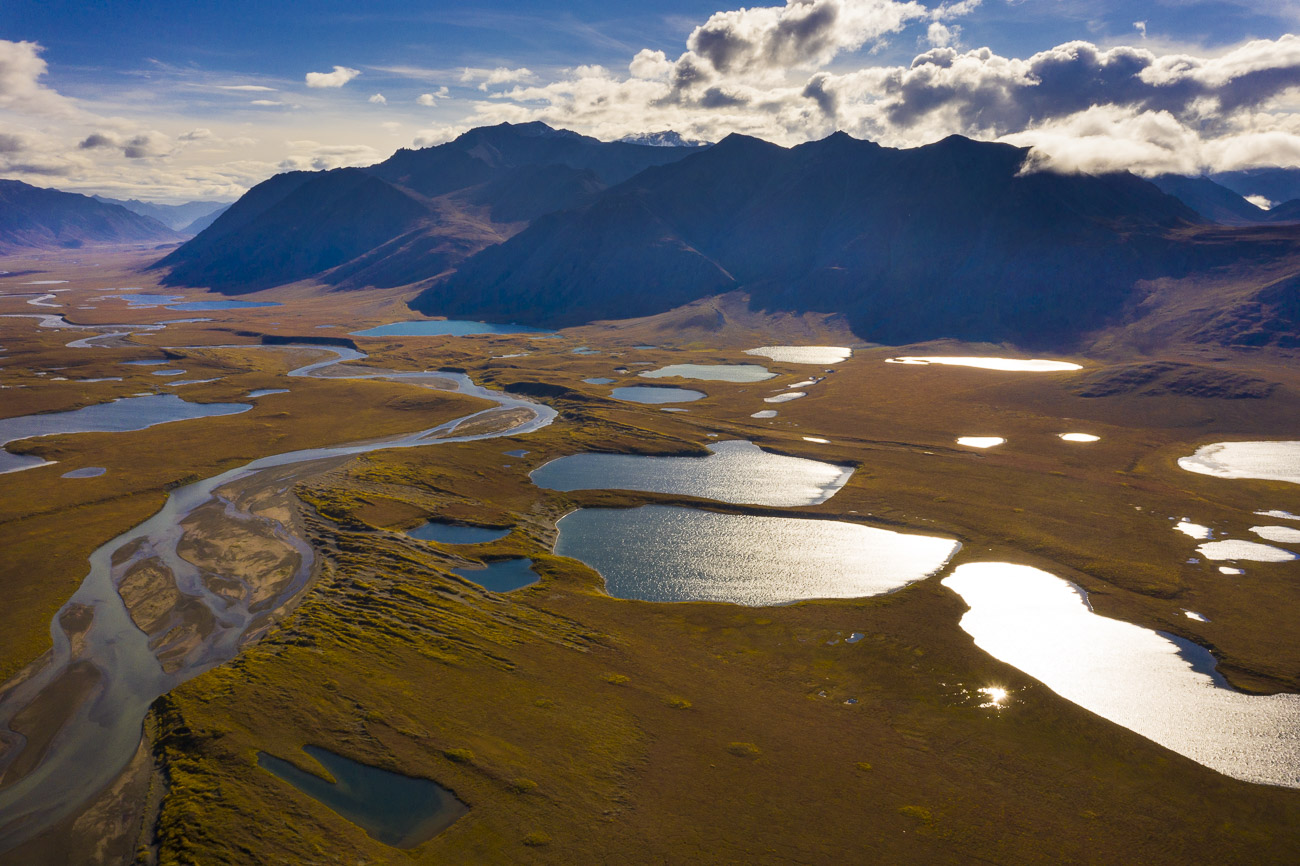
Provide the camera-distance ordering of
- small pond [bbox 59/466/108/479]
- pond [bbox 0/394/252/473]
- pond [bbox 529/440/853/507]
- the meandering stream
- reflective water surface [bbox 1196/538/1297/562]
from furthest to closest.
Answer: pond [bbox 0/394/252/473] < pond [bbox 529/440/853/507] < small pond [bbox 59/466/108/479] < reflective water surface [bbox 1196/538/1297/562] < the meandering stream

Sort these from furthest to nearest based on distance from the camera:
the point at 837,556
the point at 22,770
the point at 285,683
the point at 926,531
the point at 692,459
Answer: the point at 692,459, the point at 926,531, the point at 837,556, the point at 285,683, the point at 22,770

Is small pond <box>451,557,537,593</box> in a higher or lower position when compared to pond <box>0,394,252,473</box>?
higher

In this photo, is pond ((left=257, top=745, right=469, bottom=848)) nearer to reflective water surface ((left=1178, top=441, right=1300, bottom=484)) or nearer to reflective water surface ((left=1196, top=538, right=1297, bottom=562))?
reflective water surface ((left=1196, top=538, right=1297, bottom=562))

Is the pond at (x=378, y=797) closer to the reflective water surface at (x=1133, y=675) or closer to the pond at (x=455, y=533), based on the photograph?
the pond at (x=455, y=533)

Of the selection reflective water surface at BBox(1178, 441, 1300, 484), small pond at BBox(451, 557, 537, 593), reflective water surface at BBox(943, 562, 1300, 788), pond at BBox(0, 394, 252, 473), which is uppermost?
reflective water surface at BBox(1178, 441, 1300, 484)

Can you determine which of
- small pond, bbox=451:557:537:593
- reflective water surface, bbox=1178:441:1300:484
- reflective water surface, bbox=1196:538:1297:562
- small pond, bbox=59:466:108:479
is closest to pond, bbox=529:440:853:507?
small pond, bbox=451:557:537:593

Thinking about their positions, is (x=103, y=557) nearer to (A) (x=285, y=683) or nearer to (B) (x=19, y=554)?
(B) (x=19, y=554)

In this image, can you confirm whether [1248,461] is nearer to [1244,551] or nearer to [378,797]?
[1244,551]

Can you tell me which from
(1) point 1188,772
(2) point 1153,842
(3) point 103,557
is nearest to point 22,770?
(3) point 103,557

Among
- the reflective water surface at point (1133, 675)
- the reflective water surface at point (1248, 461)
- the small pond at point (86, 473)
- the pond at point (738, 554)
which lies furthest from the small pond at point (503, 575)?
the reflective water surface at point (1248, 461)
